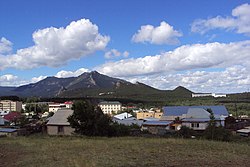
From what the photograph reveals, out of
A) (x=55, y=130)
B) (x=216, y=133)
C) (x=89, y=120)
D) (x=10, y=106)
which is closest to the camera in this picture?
(x=216, y=133)

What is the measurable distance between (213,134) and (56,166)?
21688mm

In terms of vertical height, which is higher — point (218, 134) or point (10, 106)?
point (10, 106)

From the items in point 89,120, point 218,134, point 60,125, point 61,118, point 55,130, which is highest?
point 89,120

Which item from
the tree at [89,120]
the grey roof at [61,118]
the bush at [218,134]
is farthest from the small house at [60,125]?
the bush at [218,134]

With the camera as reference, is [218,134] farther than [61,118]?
No

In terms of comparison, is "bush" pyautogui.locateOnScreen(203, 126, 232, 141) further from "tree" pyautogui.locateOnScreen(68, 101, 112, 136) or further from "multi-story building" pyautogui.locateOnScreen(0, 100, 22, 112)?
"multi-story building" pyautogui.locateOnScreen(0, 100, 22, 112)

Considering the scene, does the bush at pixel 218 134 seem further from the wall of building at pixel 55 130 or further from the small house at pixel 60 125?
the small house at pixel 60 125

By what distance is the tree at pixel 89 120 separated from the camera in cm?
3392

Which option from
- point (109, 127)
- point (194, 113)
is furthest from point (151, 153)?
point (194, 113)

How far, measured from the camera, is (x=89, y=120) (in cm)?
3416

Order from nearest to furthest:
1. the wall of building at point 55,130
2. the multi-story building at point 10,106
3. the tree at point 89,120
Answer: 1. the tree at point 89,120
2. the wall of building at point 55,130
3. the multi-story building at point 10,106

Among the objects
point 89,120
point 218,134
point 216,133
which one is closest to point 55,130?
point 89,120

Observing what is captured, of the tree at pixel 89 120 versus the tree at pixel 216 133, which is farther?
the tree at pixel 89 120

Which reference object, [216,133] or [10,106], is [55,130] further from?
[10,106]
